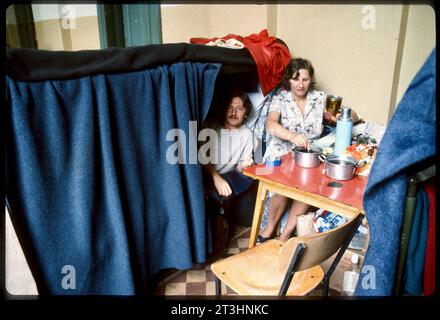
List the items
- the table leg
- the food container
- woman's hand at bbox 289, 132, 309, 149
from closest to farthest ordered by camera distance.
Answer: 1. the table leg
2. woman's hand at bbox 289, 132, 309, 149
3. the food container

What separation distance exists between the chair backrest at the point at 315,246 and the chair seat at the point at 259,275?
20cm

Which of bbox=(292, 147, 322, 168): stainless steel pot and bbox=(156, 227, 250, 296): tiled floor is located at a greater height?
bbox=(292, 147, 322, 168): stainless steel pot

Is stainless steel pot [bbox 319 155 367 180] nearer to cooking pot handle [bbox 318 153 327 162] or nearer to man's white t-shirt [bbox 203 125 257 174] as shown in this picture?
cooking pot handle [bbox 318 153 327 162]

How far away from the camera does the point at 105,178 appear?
163 cm

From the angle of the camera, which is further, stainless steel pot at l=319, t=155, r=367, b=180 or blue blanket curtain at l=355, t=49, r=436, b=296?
stainless steel pot at l=319, t=155, r=367, b=180

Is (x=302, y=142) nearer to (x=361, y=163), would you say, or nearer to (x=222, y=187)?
(x=361, y=163)

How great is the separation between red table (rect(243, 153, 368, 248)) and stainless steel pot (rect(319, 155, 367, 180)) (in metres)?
0.03

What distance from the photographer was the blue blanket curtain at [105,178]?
1430 mm

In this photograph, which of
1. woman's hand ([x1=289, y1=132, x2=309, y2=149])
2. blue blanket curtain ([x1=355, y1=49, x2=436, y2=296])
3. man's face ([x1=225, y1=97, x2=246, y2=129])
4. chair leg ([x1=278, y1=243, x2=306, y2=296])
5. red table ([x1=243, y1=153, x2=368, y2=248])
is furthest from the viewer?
man's face ([x1=225, y1=97, x2=246, y2=129])

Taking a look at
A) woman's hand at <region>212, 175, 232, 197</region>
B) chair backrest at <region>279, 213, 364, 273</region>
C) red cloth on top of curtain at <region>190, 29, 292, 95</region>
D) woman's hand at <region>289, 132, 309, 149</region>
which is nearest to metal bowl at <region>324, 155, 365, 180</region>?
woman's hand at <region>289, 132, 309, 149</region>

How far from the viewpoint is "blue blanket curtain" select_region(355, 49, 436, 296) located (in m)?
0.86

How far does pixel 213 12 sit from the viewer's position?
3408 mm
